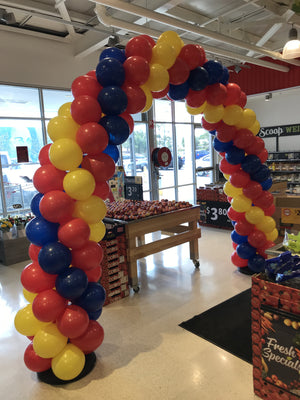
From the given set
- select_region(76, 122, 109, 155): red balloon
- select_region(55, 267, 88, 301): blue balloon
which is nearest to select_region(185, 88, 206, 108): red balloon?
select_region(76, 122, 109, 155): red balloon

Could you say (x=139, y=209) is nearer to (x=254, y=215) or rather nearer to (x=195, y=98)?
(x=254, y=215)

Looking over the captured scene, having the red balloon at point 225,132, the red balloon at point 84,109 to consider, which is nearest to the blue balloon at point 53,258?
the red balloon at point 84,109

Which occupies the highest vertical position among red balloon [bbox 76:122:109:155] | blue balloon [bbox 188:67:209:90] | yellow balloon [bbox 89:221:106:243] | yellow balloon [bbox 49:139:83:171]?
blue balloon [bbox 188:67:209:90]

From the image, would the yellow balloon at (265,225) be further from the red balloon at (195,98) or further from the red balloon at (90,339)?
the red balloon at (90,339)

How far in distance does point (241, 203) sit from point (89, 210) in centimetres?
232

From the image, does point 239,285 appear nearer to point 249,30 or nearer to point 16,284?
point 16,284

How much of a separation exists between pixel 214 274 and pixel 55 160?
301 cm

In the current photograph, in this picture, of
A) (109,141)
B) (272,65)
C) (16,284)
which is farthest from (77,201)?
(272,65)

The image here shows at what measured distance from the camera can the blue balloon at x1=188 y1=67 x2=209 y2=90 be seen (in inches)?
123

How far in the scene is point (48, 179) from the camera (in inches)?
98.9

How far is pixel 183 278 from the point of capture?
14.9 ft

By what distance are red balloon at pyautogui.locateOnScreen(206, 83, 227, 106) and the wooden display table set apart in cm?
162

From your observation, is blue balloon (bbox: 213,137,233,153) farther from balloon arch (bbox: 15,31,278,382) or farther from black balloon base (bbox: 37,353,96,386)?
black balloon base (bbox: 37,353,96,386)

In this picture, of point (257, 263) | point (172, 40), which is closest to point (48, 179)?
point (172, 40)
